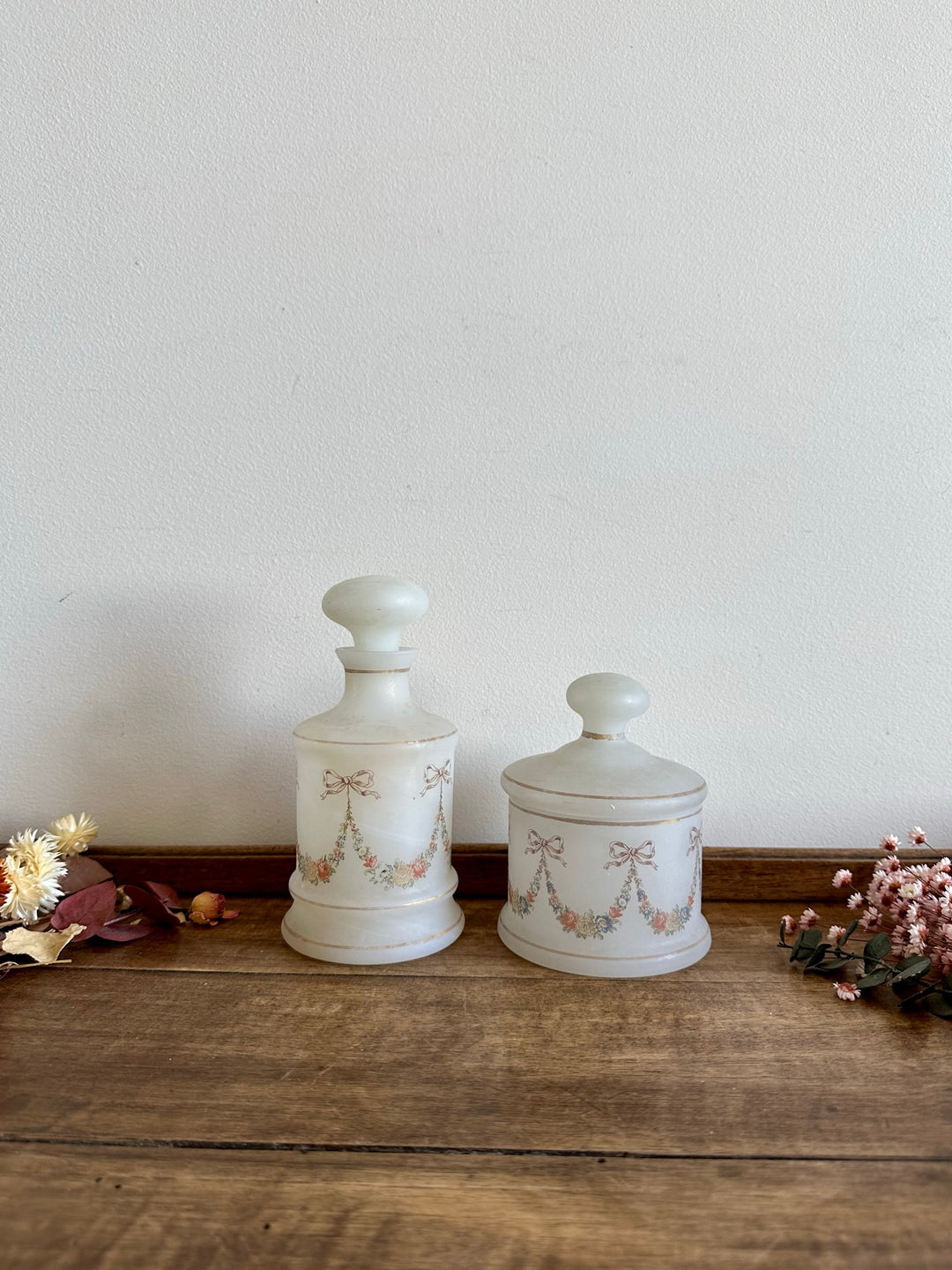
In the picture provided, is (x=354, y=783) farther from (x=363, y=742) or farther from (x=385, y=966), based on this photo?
(x=385, y=966)

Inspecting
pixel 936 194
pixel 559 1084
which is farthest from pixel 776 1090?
pixel 936 194

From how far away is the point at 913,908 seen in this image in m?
0.69

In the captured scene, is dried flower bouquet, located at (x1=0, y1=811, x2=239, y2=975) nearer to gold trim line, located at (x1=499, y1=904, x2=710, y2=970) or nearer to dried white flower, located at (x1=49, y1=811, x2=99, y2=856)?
dried white flower, located at (x1=49, y1=811, x2=99, y2=856)

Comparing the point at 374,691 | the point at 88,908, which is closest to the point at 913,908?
the point at 374,691

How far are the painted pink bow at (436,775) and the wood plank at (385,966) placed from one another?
15 centimetres

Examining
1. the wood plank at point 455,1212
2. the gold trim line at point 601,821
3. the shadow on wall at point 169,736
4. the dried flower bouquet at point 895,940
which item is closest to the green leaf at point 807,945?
the dried flower bouquet at point 895,940

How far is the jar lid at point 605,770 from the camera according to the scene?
2.21ft

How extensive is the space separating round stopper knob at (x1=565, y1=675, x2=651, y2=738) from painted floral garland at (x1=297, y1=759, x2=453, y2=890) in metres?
0.14

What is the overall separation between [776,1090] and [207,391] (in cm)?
78

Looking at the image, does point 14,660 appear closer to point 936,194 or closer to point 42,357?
point 42,357

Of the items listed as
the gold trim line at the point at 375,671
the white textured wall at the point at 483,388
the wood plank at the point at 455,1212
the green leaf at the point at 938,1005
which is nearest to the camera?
the wood plank at the point at 455,1212

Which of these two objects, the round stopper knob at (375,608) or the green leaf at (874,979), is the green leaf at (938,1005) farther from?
the round stopper knob at (375,608)

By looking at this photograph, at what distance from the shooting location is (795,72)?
82 cm

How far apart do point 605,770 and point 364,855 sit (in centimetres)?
22
